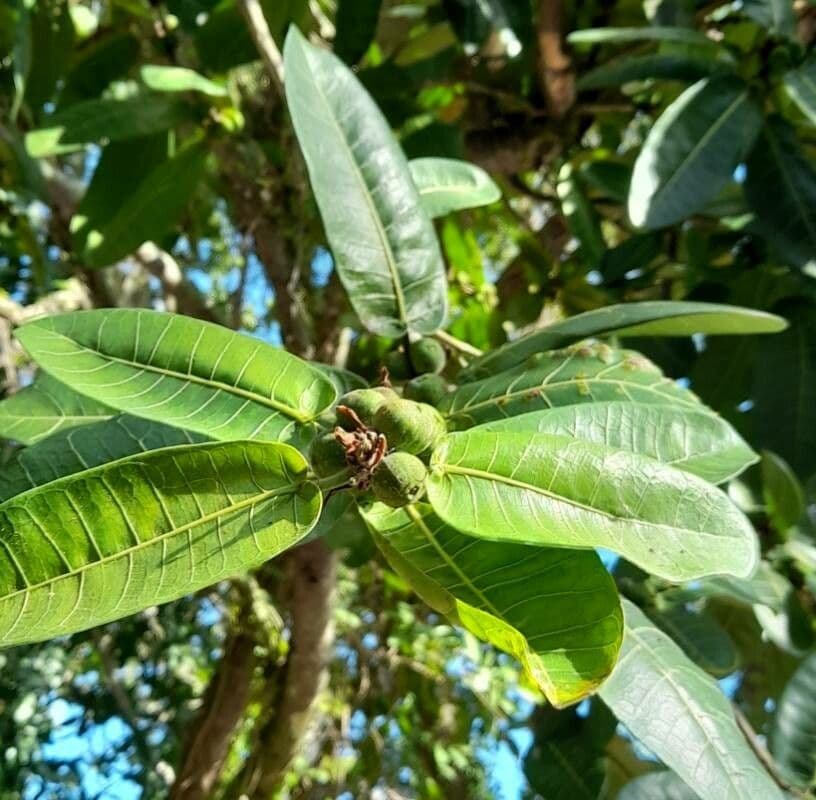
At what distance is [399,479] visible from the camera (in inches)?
20.0

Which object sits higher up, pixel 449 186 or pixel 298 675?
pixel 449 186

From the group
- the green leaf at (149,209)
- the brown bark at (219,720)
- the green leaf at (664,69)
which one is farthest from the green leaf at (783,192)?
the brown bark at (219,720)

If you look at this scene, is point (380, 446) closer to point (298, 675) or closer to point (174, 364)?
point (174, 364)

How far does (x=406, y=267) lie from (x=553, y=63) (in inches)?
31.2

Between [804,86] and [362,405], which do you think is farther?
[804,86]

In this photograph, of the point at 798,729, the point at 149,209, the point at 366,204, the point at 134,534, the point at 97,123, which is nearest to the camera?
the point at 134,534

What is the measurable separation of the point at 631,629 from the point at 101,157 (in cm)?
109

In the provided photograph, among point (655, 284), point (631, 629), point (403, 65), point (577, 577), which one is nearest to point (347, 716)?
point (655, 284)

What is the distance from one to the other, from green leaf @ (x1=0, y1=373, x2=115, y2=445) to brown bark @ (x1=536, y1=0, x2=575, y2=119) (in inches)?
37.9

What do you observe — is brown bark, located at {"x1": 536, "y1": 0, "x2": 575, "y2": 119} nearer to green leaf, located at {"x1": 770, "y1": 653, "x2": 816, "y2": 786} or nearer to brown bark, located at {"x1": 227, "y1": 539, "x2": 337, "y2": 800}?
brown bark, located at {"x1": 227, "y1": 539, "x2": 337, "y2": 800}

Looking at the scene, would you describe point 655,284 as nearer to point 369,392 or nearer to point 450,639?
point 369,392

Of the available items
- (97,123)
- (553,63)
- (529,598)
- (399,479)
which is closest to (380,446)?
(399,479)

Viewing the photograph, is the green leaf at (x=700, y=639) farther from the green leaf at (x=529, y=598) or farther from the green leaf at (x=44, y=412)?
the green leaf at (x=44, y=412)

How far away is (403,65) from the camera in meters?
1.48
